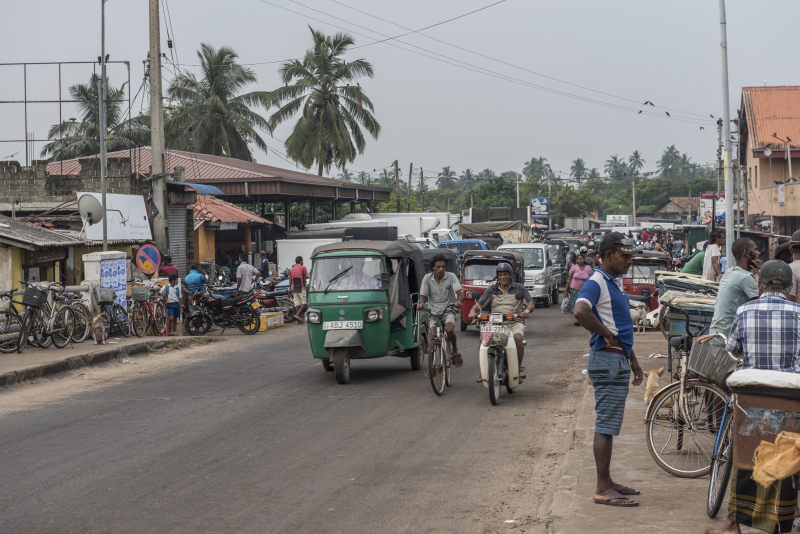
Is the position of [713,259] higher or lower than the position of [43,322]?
higher

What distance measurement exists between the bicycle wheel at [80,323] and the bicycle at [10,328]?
133 centimetres

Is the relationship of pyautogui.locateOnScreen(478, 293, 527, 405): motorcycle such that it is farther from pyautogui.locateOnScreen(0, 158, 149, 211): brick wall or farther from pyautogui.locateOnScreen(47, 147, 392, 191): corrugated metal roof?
pyautogui.locateOnScreen(47, 147, 392, 191): corrugated metal roof

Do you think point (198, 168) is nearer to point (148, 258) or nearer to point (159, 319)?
point (148, 258)

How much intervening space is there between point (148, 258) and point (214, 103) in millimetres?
28931

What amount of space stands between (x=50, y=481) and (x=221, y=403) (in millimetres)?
3573

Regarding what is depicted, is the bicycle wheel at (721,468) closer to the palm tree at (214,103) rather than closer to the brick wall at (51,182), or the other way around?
the brick wall at (51,182)

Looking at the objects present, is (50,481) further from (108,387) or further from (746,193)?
(746,193)

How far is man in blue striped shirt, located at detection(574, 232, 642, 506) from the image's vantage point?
554 cm

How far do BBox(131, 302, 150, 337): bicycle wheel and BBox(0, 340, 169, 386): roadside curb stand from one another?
61.9 inches

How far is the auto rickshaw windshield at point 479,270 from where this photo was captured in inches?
776

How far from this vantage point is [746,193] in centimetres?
3791

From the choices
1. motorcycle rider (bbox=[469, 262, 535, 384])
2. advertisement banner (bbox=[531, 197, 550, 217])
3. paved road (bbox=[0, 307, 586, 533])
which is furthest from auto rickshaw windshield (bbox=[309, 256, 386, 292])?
advertisement banner (bbox=[531, 197, 550, 217])

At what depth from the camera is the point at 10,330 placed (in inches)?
562

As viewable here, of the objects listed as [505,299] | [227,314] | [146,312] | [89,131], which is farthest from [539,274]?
[89,131]
